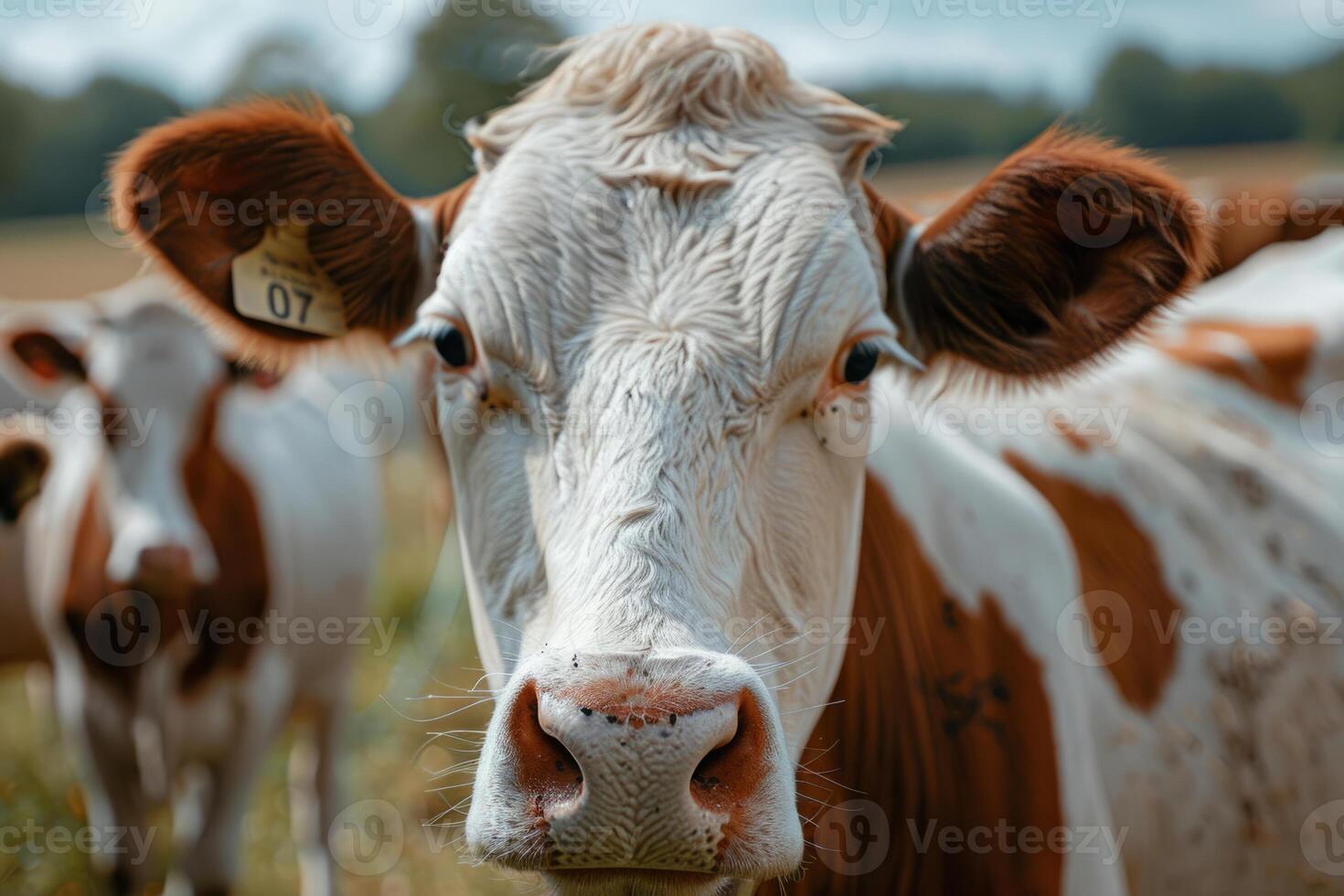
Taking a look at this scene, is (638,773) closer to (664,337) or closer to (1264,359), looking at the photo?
(664,337)

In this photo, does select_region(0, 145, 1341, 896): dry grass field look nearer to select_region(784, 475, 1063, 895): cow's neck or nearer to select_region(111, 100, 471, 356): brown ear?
select_region(111, 100, 471, 356): brown ear

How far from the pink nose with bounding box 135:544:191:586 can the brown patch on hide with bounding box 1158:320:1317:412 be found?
13.8ft

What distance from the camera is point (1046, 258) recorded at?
96.6 inches

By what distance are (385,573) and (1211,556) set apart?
895cm

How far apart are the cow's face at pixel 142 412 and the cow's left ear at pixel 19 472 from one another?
1.26ft

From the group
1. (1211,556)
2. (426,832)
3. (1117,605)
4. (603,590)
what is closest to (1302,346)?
(1211,556)

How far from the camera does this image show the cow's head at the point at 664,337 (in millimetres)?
1573

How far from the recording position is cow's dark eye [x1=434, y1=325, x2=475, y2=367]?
221cm

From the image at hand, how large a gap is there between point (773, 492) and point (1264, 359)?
3255mm

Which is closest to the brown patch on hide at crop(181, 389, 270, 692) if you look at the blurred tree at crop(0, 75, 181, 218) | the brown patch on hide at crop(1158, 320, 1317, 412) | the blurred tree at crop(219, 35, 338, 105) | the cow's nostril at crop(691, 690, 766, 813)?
the cow's nostril at crop(691, 690, 766, 813)

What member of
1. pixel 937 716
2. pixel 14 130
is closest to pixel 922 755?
pixel 937 716

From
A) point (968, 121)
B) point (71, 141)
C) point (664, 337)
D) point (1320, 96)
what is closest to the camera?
point (664, 337)

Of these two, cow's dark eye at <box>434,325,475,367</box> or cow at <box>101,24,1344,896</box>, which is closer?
cow at <box>101,24,1344,896</box>

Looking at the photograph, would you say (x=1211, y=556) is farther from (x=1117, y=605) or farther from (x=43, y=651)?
(x=43, y=651)
